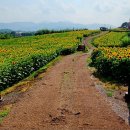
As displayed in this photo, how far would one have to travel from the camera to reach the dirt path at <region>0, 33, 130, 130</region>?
11961 millimetres

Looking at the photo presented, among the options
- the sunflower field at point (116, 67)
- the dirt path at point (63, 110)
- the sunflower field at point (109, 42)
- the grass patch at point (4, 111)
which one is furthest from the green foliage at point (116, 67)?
the sunflower field at point (109, 42)

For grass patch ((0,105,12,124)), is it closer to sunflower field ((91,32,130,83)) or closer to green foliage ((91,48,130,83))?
sunflower field ((91,32,130,83))

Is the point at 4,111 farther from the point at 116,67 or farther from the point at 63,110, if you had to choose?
the point at 116,67

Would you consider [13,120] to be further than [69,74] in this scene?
No

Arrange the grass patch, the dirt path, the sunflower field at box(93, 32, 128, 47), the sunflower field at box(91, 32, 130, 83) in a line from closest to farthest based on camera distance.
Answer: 1. the dirt path
2. the grass patch
3. the sunflower field at box(91, 32, 130, 83)
4. the sunflower field at box(93, 32, 128, 47)

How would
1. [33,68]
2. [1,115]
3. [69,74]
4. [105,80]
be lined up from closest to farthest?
[1,115] → [105,80] → [69,74] → [33,68]

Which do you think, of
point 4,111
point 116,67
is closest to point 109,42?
point 116,67

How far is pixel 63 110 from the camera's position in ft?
44.2

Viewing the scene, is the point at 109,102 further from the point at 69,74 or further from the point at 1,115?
the point at 69,74

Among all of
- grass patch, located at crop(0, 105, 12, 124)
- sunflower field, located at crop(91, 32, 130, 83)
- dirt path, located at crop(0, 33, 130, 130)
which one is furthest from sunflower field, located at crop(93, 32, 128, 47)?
grass patch, located at crop(0, 105, 12, 124)

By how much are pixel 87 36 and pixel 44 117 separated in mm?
64378

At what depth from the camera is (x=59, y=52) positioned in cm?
4119

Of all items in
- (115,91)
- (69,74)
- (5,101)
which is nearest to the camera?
(5,101)

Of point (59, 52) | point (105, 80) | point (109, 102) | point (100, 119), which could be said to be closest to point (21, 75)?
point (105, 80)
